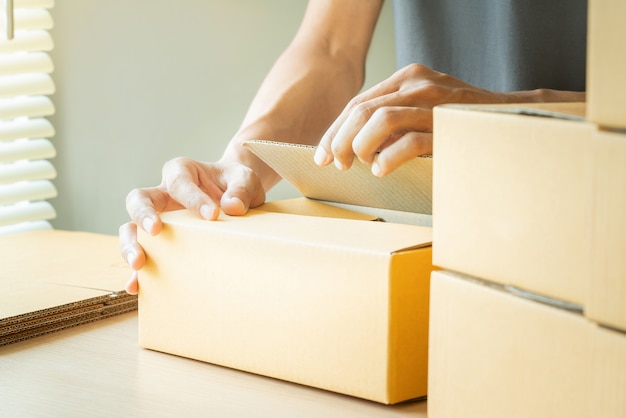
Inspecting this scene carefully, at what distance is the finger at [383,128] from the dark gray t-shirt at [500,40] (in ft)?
2.70

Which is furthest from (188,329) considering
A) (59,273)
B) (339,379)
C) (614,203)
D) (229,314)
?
(614,203)

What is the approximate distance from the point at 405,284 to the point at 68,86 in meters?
1.94

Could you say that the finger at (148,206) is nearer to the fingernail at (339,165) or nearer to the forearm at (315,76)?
the fingernail at (339,165)

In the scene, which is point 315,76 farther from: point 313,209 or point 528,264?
point 528,264

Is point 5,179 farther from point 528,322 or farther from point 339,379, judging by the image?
point 528,322

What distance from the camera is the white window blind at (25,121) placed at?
207 cm

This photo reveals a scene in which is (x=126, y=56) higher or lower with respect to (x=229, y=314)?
higher

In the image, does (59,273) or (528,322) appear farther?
(59,273)

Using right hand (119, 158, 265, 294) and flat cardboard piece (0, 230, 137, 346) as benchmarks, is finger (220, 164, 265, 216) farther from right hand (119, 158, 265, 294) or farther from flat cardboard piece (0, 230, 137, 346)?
flat cardboard piece (0, 230, 137, 346)

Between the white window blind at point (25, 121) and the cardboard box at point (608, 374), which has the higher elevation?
the white window blind at point (25, 121)

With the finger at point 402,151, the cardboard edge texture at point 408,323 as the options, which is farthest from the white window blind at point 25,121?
the cardboard edge texture at point 408,323

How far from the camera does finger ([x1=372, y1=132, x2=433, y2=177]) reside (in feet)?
3.02

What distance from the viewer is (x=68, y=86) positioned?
2496 mm

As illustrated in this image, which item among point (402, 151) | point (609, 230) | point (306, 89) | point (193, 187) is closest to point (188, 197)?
point (193, 187)
